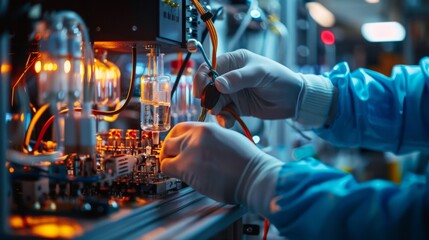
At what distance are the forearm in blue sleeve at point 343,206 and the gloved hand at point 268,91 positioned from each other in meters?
0.37

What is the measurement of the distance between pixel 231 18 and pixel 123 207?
5.12ft

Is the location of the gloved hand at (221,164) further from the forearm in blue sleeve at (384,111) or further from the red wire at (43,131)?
the forearm in blue sleeve at (384,111)

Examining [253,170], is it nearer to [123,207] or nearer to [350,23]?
[123,207]

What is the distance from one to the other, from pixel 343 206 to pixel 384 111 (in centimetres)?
76

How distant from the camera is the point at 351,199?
0.90 metres

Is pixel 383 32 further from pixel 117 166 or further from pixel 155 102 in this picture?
pixel 117 166

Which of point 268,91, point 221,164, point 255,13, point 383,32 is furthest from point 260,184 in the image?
point 383,32

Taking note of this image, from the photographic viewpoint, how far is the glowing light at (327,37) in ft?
18.9

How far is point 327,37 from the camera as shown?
5.76 meters

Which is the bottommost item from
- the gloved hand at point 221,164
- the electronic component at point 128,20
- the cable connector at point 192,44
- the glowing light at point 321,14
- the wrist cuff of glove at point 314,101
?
the gloved hand at point 221,164

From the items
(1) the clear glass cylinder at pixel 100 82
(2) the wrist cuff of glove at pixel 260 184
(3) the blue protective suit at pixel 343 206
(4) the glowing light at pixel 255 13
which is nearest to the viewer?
(3) the blue protective suit at pixel 343 206

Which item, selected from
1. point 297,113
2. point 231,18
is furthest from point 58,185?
point 231,18

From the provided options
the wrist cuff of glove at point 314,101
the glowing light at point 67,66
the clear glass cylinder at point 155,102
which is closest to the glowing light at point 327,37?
the wrist cuff of glove at point 314,101

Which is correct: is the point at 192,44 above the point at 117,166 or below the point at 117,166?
above
